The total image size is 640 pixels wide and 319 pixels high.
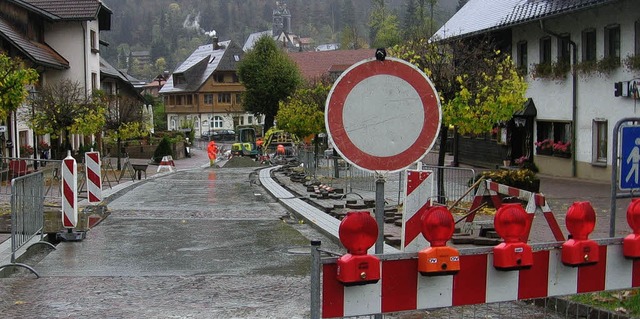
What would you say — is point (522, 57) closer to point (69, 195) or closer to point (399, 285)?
point (69, 195)

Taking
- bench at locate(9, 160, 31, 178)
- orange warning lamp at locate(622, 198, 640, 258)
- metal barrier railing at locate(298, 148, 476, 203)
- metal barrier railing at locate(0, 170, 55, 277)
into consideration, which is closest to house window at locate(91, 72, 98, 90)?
metal barrier railing at locate(298, 148, 476, 203)

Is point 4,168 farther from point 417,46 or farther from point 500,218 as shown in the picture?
point 500,218

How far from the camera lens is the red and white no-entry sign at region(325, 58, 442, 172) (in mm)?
4781

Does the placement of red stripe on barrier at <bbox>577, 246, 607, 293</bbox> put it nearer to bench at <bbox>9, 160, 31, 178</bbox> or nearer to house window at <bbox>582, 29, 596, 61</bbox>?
bench at <bbox>9, 160, 31, 178</bbox>

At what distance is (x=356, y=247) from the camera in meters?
4.28

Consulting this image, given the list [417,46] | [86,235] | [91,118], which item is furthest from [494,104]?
[91,118]

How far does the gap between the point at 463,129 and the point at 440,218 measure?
12930 millimetres

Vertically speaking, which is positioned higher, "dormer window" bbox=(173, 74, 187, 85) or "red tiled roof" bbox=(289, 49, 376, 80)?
"red tiled roof" bbox=(289, 49, 376, 80)

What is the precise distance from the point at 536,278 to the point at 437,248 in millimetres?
880

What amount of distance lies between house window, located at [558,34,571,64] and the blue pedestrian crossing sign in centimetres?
2331

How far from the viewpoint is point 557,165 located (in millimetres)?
29969

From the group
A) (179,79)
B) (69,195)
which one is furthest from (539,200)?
(179,79)

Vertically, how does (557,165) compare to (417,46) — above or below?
below

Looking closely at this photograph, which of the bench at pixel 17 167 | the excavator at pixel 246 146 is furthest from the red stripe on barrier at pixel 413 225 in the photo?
the excavator at pixel 246 146
